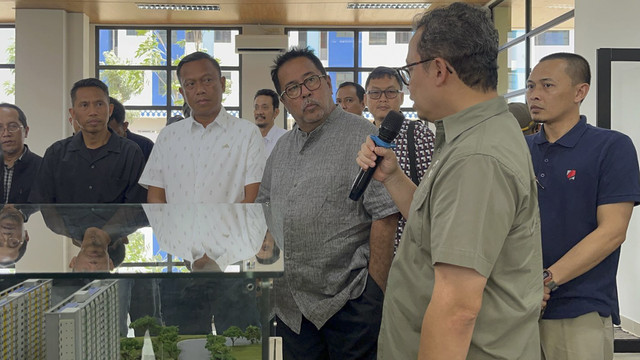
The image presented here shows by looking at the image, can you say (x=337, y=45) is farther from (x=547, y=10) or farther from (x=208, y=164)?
(x=208, y=164)

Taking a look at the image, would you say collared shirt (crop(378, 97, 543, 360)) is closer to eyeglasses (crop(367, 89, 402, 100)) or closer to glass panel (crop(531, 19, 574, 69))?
eyeglasses (crop(367, 89, 402, 100))

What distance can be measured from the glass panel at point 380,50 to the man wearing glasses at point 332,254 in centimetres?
993

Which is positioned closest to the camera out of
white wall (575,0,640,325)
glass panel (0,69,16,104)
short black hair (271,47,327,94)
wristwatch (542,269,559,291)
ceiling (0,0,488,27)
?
wristwatch (542,269,559,291)

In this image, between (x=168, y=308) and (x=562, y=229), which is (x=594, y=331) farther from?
(x=168, y=308)

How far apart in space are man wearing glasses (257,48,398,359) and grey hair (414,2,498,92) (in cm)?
80

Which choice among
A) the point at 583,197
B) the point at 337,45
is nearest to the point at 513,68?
the point at 337,45

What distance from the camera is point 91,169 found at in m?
3.24

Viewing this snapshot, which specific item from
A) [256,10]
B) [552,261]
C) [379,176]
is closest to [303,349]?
[379,176]

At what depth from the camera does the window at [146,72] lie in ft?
37.8

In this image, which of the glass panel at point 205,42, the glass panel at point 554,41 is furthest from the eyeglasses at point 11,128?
the glass panel at point 205,42

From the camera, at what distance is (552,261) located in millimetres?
2170

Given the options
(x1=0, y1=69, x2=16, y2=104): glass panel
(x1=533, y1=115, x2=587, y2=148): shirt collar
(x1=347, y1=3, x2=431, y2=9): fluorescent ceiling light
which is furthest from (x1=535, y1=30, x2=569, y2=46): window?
(x1=0, y1=69, x2=16, y2=104): glass panel

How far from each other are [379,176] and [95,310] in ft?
2.92

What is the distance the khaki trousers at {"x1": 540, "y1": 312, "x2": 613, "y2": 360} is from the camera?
6.85ft
